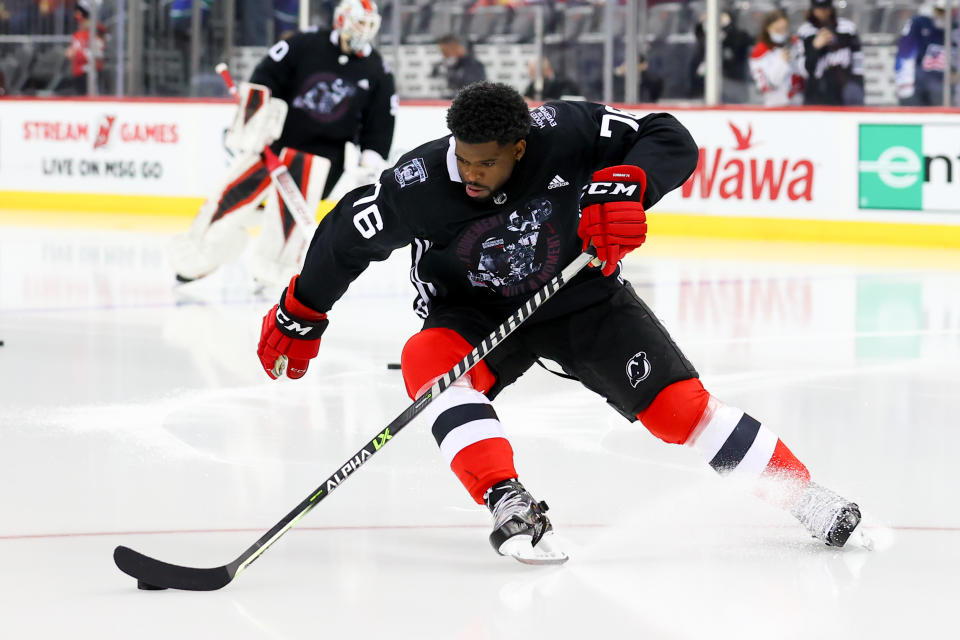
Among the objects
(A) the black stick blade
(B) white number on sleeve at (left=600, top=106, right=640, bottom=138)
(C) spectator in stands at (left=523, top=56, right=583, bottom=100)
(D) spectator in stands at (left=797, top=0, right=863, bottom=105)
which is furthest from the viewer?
(C) spectator in stands at (left=523, top=56, right=583, bottom=100)

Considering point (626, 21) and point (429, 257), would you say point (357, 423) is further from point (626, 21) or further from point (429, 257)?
point (626, 21)

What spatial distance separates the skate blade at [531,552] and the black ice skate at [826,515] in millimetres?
462

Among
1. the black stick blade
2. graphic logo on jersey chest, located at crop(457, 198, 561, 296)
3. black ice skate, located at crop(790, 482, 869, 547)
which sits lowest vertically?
the black stick blade

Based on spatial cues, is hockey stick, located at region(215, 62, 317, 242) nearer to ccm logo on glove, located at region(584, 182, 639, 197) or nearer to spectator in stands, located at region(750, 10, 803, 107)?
spectator in stands, located at region(750, 10, 803, 107)

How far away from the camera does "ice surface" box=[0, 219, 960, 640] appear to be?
8.53 ft

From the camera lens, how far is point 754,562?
290 cm

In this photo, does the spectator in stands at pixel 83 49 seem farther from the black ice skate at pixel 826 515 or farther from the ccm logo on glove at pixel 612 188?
the black ice skate at pixel 826 515

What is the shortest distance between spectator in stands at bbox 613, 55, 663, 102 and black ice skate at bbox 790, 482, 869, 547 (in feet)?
25.0

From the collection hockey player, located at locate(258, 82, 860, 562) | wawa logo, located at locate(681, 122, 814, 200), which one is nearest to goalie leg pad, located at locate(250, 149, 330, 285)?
wawa logo, located at locate(681, 122, 814, 200)

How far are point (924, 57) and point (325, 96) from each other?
4.19 m

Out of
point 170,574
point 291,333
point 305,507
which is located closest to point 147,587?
point 170,574

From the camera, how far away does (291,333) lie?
3.13 m

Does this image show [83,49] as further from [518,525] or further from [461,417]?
[518,525]

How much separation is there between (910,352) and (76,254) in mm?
5165
